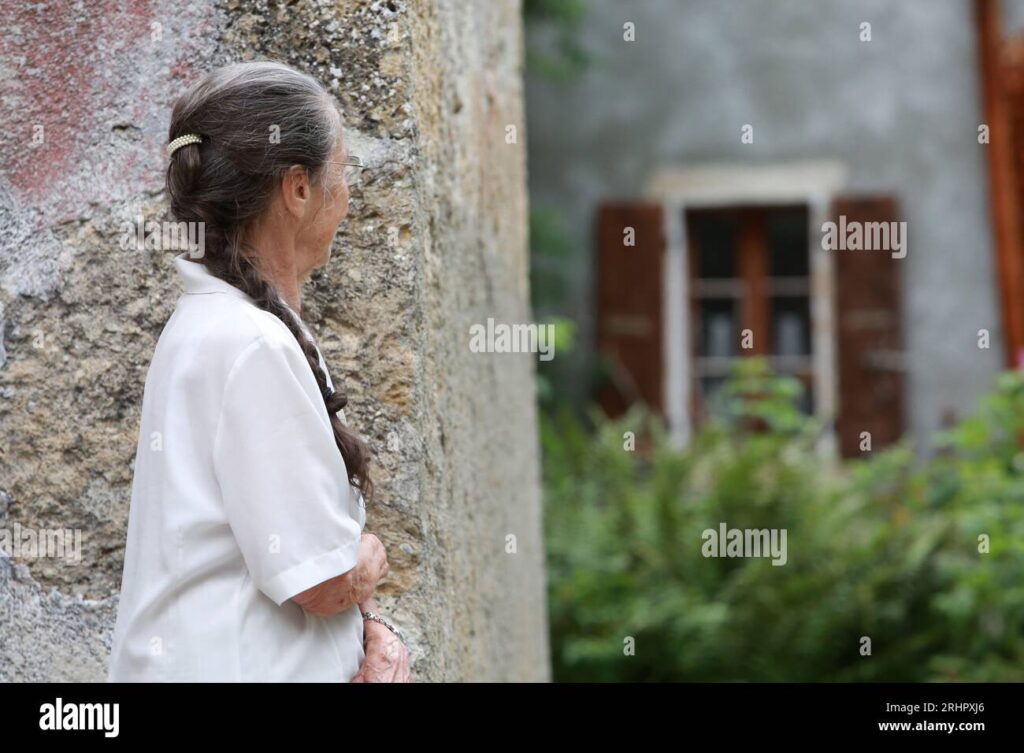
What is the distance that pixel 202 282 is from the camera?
1425 millimetres

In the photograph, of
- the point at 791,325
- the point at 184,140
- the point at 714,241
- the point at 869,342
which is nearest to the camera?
the point at 184,140

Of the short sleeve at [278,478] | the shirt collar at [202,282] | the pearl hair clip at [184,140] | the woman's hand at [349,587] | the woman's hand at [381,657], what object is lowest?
the woman's hand at [381,657]

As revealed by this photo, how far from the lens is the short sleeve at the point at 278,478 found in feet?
4.25

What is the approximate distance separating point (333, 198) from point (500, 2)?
1604 millimetres

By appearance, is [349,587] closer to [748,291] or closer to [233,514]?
[233,514]

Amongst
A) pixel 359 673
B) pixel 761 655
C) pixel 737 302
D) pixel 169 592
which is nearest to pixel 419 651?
pixel 359 673

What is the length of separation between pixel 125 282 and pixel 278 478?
2.26 ft

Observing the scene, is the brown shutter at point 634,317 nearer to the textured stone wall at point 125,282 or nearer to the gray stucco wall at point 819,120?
the gray stucco wall at point 819,120

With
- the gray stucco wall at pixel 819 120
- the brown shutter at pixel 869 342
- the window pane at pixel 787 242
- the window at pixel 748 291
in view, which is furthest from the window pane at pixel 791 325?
the gray stucco wall at pixel 819 120

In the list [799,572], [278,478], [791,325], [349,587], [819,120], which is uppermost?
[819,120]

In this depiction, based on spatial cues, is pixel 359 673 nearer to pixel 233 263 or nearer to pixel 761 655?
pixel 233 263

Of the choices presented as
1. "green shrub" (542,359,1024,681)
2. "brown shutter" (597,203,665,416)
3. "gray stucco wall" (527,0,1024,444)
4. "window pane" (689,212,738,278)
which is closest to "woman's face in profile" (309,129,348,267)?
"green shrub" (542,359,1024,681)

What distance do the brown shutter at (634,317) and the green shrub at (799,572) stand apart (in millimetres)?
2155

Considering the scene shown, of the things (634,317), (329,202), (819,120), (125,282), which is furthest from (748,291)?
(329,202)
